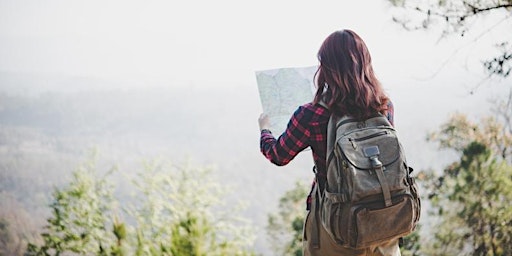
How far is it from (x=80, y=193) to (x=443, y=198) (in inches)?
146

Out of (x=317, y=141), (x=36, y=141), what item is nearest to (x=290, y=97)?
(x=317, y=141)

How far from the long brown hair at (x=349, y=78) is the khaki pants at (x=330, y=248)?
Answer: 0.94 feet

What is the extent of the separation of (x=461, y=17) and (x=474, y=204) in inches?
101

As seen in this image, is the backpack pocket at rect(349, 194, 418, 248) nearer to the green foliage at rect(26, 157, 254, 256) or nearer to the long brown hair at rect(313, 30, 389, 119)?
the long brown hair at rect(313, 30, 389, 119)

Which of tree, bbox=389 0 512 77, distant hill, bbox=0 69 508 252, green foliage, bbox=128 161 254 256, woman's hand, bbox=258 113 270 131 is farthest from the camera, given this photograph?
green foliage, bbox=128 161 254 256

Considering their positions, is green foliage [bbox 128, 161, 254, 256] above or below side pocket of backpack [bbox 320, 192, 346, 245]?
below

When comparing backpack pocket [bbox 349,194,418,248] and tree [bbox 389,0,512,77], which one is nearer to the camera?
backpack pocket [bbox 349,194,418,248]

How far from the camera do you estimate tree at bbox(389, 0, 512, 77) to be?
2.69 metres

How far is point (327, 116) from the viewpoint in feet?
3.87

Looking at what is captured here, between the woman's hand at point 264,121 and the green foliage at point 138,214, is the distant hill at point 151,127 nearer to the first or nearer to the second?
the green foliage at point 138,214

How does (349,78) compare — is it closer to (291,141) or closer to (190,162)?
(291,141)

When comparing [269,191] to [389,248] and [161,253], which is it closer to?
[161,253]

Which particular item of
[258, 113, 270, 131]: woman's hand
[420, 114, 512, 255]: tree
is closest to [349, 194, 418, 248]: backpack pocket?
[258, 113, 270, 131]: woman's hand

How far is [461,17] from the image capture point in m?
2.75
